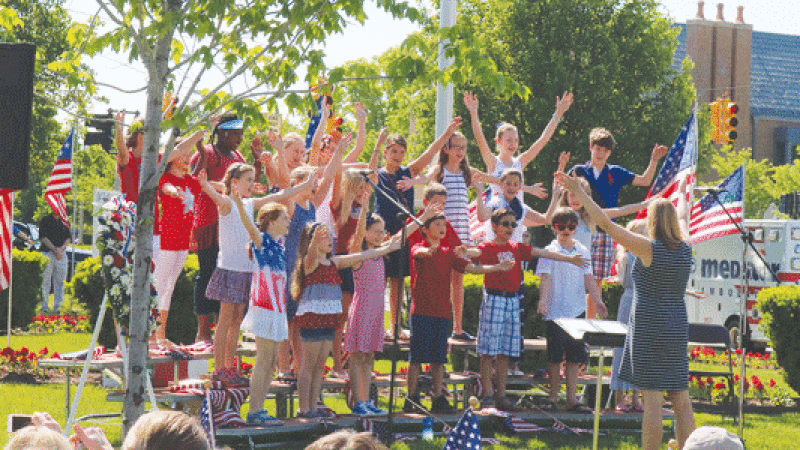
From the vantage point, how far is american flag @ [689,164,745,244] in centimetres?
1306

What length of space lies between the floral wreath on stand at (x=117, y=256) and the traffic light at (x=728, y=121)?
17.4m

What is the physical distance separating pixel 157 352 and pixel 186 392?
56 cm

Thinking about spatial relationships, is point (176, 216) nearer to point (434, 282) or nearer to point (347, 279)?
point (347, 279)

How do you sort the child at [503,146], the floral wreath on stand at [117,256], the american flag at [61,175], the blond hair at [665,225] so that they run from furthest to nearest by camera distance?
the american flag at [61,175] → the child at [503,146] → the floral wreath on stand at [117,256] → the blond hair at [665,225]

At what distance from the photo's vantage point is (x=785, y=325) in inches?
506

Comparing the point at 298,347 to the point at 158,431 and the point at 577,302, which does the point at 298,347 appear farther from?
the point at 158,431

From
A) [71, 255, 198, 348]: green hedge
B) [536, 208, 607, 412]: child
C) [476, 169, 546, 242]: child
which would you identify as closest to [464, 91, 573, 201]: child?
[476, 169, 546, 242]: child

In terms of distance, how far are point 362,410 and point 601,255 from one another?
3.58 metres

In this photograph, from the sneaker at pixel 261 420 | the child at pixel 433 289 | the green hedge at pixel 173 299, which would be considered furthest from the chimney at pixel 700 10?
the sneaker at pixel 261 420

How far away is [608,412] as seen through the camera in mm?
10078

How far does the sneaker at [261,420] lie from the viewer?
27.4 feet

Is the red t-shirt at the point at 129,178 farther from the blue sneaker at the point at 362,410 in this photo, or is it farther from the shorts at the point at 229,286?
the blue sneaker at the point at 362,410

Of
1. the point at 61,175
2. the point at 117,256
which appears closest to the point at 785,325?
the point at 117,256

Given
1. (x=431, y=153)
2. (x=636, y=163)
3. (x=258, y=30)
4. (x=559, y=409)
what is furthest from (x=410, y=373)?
(x=636, y=163)
